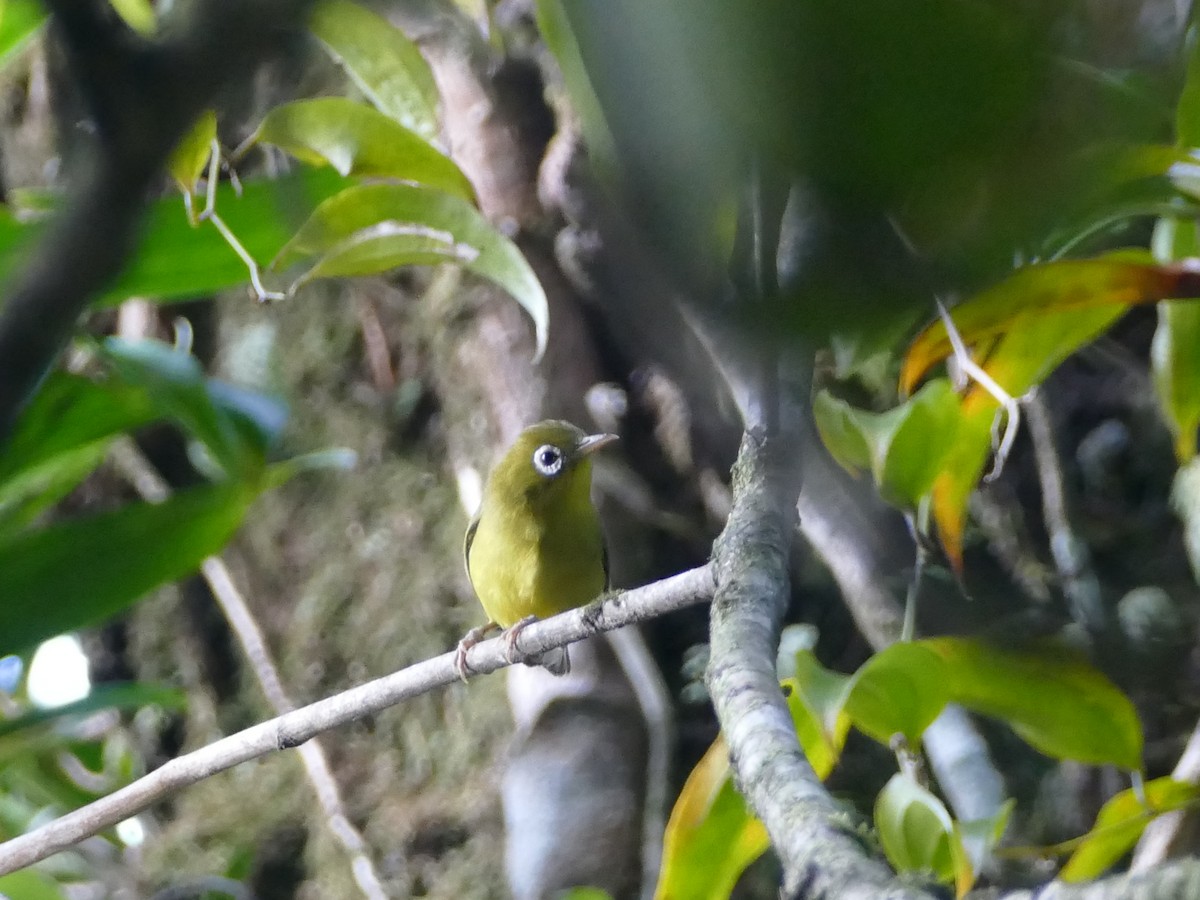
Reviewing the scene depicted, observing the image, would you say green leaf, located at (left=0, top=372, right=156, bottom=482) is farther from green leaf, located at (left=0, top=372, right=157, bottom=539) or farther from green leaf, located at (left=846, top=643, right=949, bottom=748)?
green leaf, located at (left=846, top=643, right=949, bottom=748)

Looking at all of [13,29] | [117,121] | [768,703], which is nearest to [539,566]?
[13,29]

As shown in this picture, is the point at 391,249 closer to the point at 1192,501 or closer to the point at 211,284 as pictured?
the point at 211,284

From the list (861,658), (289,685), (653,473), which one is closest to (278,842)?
(289,685)

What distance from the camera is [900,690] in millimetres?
1159

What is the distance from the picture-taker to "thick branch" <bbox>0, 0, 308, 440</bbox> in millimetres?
255

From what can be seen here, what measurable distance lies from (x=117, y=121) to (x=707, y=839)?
1.21 metres

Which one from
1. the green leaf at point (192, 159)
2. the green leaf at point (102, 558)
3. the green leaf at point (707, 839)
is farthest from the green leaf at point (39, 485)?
the green leaf at point (707, 839)

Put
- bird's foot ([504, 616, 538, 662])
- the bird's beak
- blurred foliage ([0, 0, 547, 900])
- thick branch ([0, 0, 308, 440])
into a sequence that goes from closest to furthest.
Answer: thick branch ([0, 0, 308, 440]), bird's foot ([504, 616, 538, 662]), blurred foliage ([0, 0, 547, 900]), the bird's beak

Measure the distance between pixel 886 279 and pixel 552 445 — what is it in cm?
175

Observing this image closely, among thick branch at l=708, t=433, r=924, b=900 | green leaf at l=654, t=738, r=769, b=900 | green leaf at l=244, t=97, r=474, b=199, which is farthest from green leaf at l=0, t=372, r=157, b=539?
thick branch at l=708, t=433, r=924, b=900

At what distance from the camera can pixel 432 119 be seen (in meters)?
1.85

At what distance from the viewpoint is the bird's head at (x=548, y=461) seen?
2.07 meters

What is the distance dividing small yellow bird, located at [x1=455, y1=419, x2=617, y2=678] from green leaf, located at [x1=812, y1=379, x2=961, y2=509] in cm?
82

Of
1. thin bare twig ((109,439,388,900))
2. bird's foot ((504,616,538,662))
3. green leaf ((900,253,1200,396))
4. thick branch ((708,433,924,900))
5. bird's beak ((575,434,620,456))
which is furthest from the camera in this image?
thin bare twig ((109,439,388,900))
